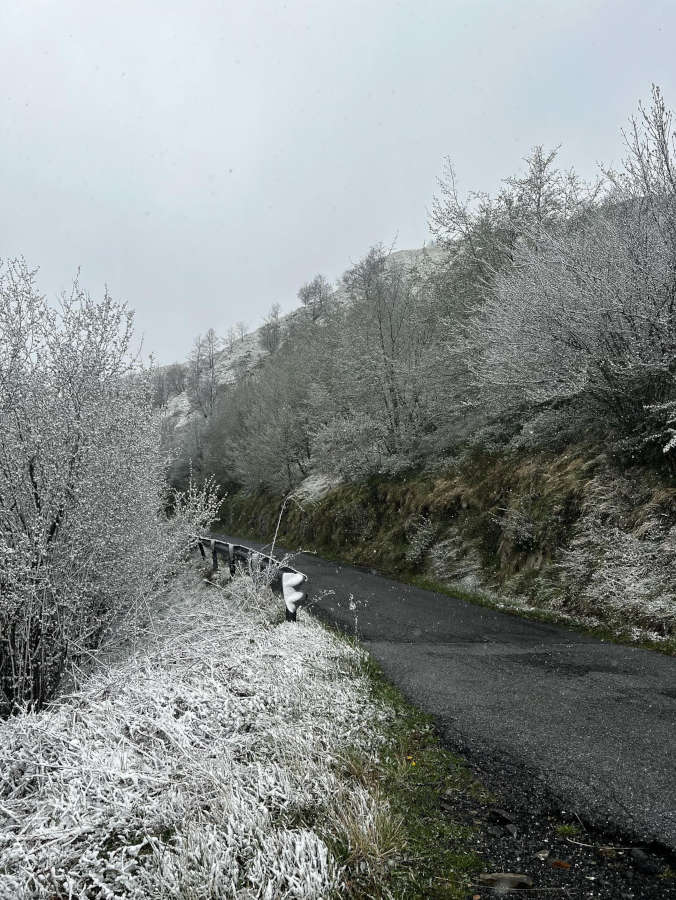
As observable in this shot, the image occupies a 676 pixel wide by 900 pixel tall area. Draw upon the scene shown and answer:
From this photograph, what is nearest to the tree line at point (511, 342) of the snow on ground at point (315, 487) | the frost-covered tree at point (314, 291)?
the snow on ground at point (315, 487)

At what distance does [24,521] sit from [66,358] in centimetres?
215

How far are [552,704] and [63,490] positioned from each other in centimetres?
564

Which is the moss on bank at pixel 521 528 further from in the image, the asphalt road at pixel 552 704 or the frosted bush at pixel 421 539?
the asphalt road at pixel 552 704

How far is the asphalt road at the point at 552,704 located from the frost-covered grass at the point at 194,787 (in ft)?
3.16

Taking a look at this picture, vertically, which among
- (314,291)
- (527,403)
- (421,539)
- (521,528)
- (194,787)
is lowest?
(194,787)

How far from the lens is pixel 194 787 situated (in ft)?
10.5

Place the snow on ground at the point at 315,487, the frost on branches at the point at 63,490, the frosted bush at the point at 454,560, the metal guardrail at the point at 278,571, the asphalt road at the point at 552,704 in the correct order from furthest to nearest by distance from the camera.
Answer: the snow on ground at the point at 315,487 < the frosted bush at the point at 454,560 < the metal guardrail at the point at 278,571 < the frost on branches at the point at 63,490 < the asphalt road at the point at 552,704

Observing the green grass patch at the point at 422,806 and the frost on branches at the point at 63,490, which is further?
the frost on branches at the point at 63,490

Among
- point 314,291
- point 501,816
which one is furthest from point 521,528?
point 314,291

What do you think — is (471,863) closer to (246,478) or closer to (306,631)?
(306,631)

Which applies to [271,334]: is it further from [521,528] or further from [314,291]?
[521,528]

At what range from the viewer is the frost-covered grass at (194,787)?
2.58m

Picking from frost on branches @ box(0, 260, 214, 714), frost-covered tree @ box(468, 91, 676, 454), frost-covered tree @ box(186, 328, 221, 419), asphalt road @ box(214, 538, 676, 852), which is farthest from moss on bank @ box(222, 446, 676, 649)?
frost-covered tree @ box(186, 328, 221, 419)

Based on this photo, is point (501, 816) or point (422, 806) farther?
point (422, 806)
